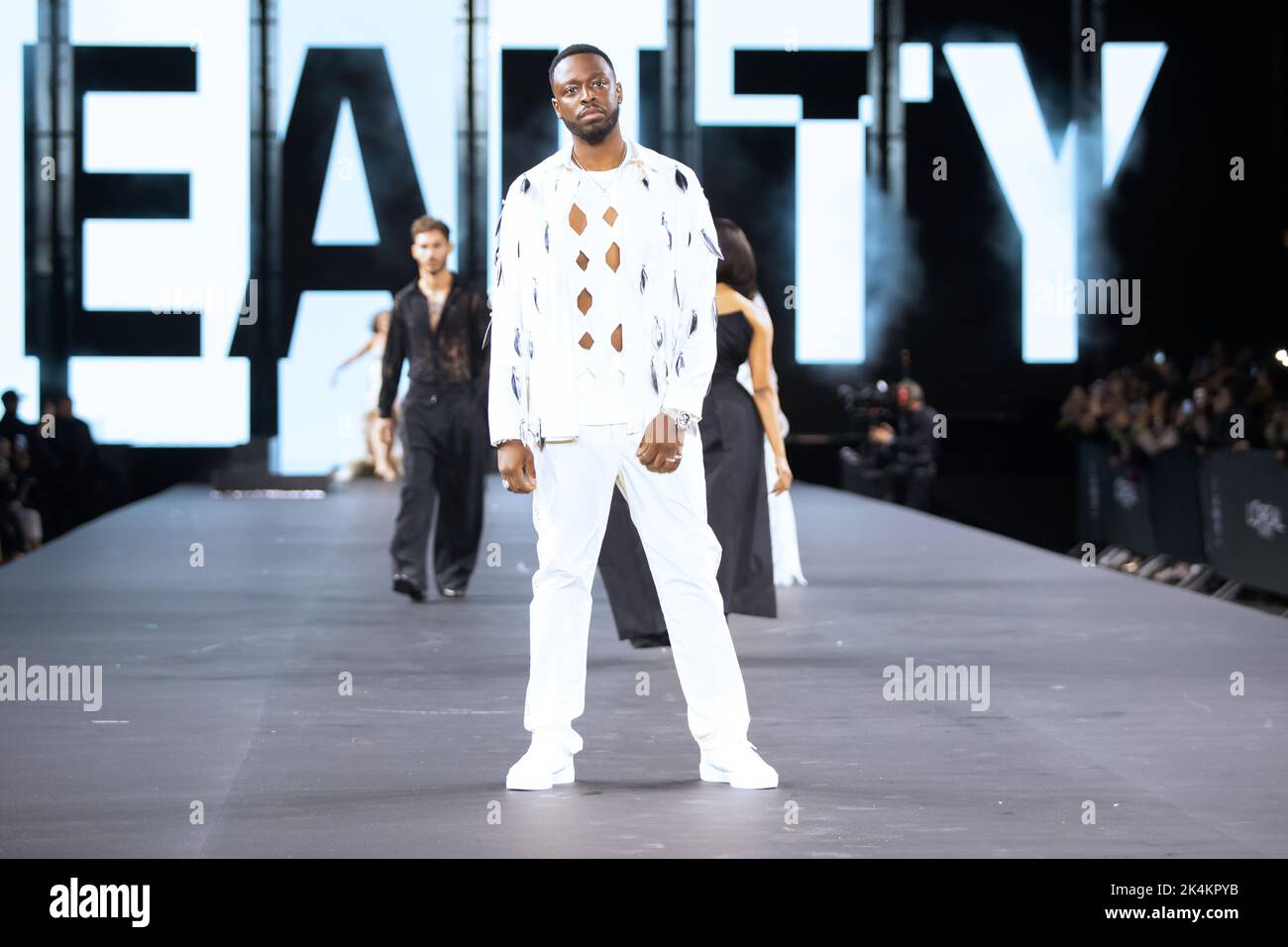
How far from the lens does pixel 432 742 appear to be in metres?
4.72

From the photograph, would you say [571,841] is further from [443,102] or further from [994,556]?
[443,102]

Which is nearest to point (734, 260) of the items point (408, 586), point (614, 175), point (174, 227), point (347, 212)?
point (408, 586)

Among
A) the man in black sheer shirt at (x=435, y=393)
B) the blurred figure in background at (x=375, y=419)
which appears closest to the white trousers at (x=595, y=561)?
the man in black sheer shirt at (x=435, y=393)

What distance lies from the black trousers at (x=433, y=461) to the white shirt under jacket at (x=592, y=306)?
381 cm

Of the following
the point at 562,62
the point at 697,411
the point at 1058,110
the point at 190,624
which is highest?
the point at 1058,110

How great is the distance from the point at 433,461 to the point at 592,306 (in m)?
3.93

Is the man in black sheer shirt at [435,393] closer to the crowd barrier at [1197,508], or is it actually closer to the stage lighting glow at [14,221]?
the crowd barrier at [1197,508]

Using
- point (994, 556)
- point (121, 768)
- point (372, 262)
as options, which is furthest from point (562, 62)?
point (372, 262)

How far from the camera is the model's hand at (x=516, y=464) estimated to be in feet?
12.7

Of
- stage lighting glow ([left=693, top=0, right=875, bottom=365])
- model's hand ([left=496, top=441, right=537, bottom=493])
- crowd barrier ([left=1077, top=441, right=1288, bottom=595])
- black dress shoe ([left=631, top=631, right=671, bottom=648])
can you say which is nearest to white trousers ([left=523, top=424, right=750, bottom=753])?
model's hand ([left=496, top=441, right=537, bottom=493])

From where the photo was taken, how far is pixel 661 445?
3828mm

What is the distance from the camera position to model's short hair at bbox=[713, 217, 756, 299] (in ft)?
20.7

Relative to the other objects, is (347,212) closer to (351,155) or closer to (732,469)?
(351,155)

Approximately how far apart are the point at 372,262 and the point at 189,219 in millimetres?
1693
